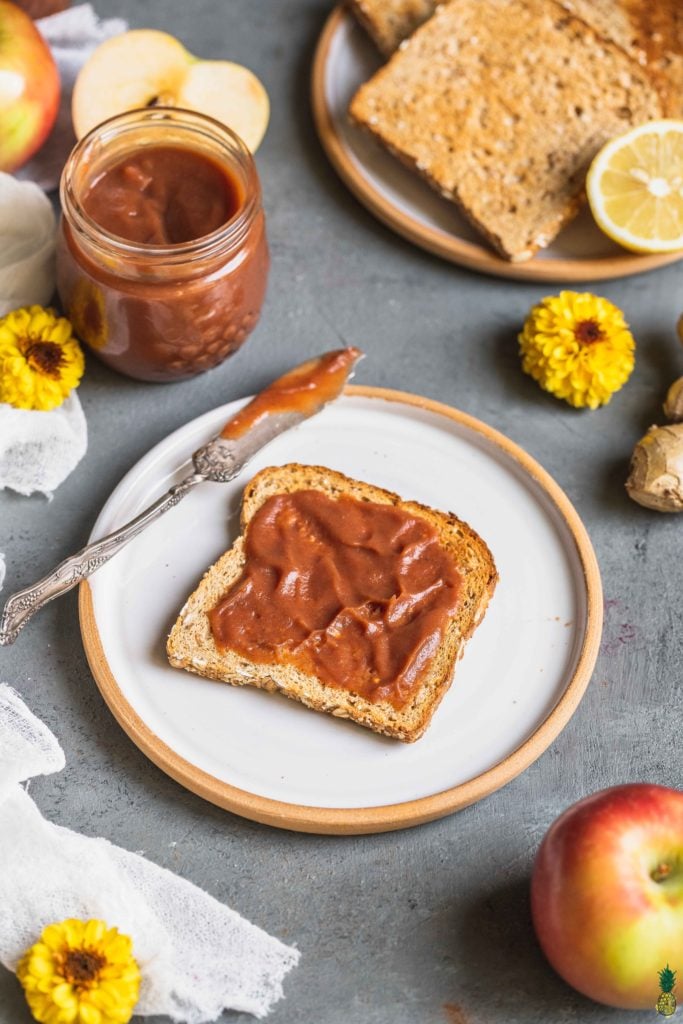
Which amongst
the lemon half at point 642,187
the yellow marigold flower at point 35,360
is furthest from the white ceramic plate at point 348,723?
the lemon half at point 642,187

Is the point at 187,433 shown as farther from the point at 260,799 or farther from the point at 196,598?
the point at 260,799

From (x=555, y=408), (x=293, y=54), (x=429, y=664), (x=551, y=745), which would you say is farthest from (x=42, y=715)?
(x=293, y=54)

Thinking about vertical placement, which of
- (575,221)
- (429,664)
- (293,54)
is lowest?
(429,664)

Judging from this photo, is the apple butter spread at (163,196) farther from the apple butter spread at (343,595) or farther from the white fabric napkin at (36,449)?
the apple butter spread at (343,595)

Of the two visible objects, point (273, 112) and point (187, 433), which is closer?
point (187, 433)

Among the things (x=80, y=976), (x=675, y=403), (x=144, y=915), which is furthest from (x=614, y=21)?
(x=80, y=976)

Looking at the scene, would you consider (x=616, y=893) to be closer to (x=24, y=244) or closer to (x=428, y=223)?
(x=428, y=223)
